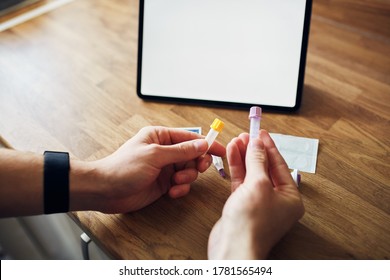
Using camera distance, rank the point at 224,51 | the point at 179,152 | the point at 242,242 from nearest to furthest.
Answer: the point at 242,242, the point at 179,152, the point at 224,51

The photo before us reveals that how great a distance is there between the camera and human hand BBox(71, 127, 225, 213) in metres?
0.54

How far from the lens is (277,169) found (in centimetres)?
55

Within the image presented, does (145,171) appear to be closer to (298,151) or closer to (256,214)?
(256,214)

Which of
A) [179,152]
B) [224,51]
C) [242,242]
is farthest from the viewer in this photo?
[224,51]

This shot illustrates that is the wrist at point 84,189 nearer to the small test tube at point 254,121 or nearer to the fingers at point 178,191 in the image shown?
the fingers at point 178,191

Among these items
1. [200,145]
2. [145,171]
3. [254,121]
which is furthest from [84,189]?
[254,121]

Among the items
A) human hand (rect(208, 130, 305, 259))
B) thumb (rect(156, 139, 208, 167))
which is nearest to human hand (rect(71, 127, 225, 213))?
thumb (rect(156, 139, 208, 167))

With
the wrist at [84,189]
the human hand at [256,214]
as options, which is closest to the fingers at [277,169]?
the human hand at [256,214]

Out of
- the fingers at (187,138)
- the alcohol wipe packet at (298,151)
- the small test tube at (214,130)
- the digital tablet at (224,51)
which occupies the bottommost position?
the alcohol wipe packet at (298,151)

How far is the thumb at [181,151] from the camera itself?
0.56m

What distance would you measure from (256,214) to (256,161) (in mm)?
91

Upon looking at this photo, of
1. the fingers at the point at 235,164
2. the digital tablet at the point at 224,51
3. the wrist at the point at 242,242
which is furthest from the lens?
the digital tablet at the point at 224,51

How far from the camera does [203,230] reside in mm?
539
